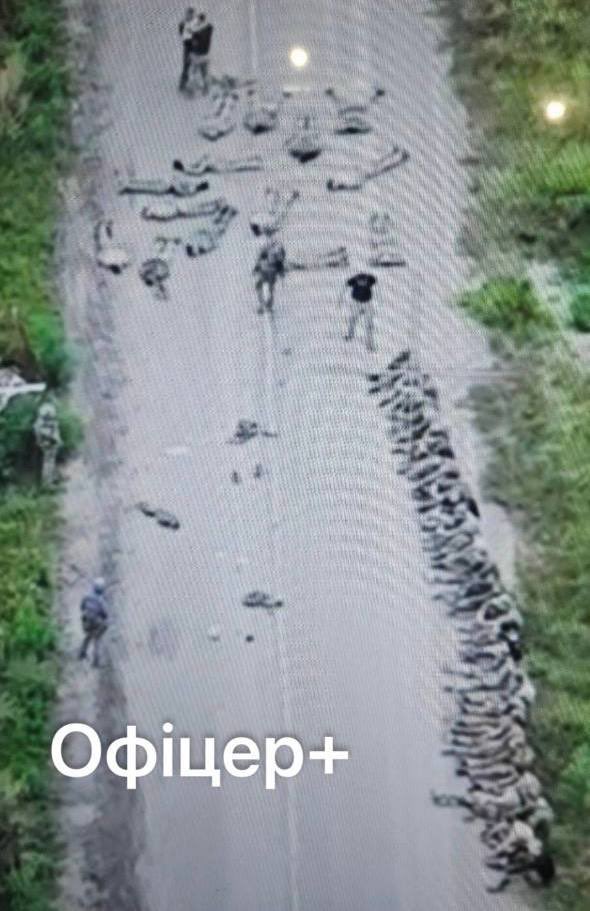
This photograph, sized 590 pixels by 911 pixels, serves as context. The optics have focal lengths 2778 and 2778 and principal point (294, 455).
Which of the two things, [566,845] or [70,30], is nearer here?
[566,845]

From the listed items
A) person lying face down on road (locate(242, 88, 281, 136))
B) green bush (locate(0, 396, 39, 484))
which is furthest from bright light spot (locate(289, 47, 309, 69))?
green bush (locate(0, 396, 39, 484))

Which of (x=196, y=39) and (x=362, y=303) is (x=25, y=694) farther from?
(x=196, y=39)

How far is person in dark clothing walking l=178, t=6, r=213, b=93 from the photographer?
6117mm

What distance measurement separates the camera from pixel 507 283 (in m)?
5.73

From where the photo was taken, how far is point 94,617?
525 centimetres

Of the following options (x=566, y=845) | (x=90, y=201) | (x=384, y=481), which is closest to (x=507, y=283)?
(x=384, y=481)

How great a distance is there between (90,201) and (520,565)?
124 centimetres

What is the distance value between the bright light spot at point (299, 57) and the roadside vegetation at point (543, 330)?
0.33m

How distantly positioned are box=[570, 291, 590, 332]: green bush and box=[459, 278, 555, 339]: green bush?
2.0 inches

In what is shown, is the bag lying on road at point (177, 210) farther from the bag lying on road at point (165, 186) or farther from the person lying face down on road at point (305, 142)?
the person lying face down on road at point (305, 142)

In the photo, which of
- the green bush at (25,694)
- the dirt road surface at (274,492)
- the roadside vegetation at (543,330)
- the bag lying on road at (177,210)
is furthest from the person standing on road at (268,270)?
the green bush at (25,694)

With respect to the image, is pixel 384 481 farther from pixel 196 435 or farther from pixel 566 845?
pixel 566 845

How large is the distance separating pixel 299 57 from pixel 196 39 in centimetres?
23

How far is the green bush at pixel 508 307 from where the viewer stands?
5707 millimetres
